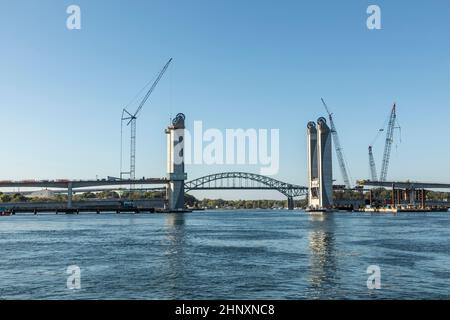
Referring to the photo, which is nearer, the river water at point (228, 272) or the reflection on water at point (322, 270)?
the river water at point (228, 272)

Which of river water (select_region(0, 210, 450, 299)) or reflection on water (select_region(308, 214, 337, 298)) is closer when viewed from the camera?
river water (select_region(0, 210, 450, 299))

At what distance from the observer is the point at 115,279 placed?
30.2 metres

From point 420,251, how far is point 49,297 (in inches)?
1358

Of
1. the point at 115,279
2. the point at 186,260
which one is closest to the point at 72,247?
the point at 186,260

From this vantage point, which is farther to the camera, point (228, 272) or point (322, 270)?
point (322, 270)

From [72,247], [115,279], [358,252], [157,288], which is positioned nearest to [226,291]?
[157,288]
